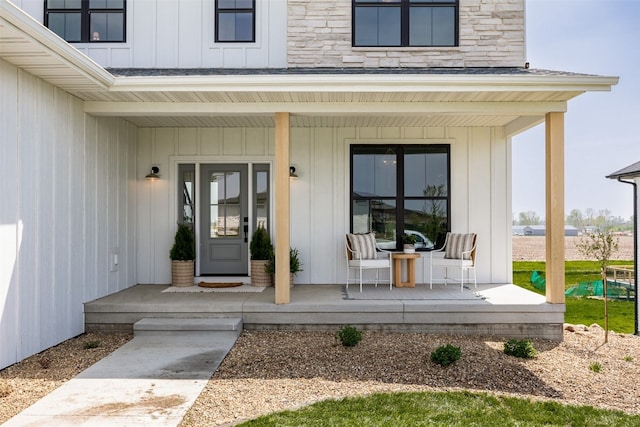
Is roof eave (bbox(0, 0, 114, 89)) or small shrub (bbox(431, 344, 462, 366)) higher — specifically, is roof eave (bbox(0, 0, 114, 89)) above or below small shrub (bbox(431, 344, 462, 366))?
above

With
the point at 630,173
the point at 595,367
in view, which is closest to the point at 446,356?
the point at 595,367

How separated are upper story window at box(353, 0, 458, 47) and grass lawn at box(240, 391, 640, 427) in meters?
5.49

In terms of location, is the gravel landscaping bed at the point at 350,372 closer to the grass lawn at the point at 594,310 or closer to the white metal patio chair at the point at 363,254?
the white metal patio chair at the point at 363,254

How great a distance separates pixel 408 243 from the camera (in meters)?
7.38

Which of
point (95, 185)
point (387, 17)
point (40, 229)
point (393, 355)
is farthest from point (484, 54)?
point (40, 229)

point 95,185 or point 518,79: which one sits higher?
point 518,79

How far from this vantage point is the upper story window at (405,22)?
286 inches

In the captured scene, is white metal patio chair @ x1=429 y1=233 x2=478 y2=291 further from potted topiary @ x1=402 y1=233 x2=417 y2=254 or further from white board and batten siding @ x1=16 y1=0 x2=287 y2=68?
white board and batten siding @ x1=16 y1=0 x2=287 y2=68

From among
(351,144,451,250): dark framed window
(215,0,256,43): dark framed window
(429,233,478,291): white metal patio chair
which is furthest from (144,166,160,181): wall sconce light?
(429,233,478,291): white metal patio chair

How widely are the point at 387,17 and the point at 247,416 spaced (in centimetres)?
625

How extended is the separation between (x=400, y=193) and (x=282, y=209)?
267 cm

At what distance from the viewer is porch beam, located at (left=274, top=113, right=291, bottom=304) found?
233 inches

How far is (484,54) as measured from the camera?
285 inches

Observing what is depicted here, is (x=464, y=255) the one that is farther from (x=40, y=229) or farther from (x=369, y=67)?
(x=40, y=229)
